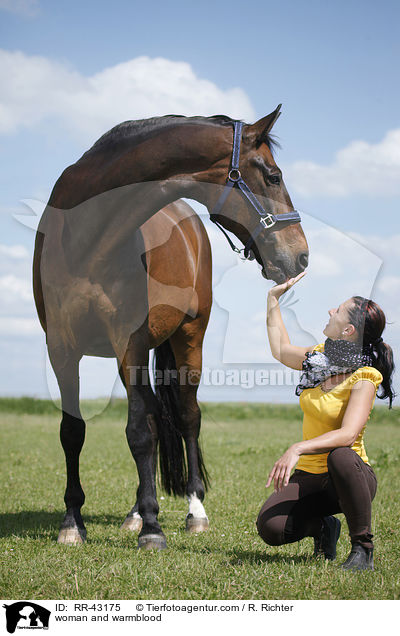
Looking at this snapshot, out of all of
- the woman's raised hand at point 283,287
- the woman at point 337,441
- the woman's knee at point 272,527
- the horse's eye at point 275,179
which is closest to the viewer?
the woman at point 337,441

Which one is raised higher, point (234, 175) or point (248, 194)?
point (234, 175)

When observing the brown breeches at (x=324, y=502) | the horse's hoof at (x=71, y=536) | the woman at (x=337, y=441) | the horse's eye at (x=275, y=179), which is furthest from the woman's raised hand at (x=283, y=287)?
the horse's hoof at (x=71, y=536)

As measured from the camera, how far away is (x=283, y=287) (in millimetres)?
3607

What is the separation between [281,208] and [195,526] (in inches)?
100

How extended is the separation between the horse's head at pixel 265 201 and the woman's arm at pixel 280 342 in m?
0.19

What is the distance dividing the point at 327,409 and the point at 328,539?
2.51ft

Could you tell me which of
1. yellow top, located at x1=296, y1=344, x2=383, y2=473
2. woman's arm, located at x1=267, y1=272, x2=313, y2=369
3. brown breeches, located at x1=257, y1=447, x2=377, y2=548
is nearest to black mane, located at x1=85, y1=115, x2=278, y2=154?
woman's arm, located at x1=267, y1=272, x2=313, y2=369

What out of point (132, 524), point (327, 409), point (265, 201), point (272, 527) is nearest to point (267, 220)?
point (265, 201)

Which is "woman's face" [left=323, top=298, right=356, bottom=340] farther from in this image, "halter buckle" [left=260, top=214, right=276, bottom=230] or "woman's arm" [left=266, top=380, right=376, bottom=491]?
"halter buckle" [left=260, top=214, right=276, bottom=230]

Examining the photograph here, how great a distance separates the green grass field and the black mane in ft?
6.71

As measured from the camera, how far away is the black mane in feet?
12.4

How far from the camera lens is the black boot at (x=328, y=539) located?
3.46 metres

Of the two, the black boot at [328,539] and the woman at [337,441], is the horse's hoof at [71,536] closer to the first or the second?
the woman at [337,441]
